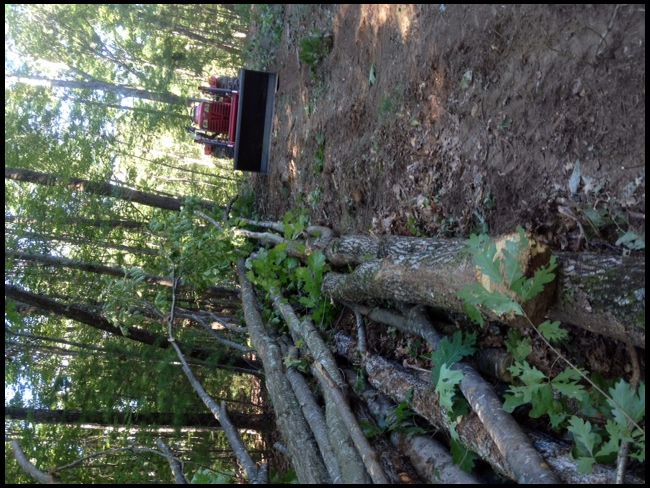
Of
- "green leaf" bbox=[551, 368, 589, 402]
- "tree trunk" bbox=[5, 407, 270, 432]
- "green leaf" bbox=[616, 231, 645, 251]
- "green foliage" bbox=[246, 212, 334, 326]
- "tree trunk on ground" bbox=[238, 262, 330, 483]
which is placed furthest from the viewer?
"tree trunk" bbox=[5, 407, 270, 432]

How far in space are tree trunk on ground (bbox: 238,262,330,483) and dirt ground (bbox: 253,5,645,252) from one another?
1.66 m

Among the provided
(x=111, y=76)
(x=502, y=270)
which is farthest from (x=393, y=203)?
(x=111, y=76)

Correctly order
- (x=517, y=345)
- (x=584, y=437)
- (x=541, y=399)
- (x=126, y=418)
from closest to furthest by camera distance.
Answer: (x=584, y=437), (x=541, y=399), (x=517, y=345), (x=126, y=418)

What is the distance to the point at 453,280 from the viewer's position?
3473 millimetres

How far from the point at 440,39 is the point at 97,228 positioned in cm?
977

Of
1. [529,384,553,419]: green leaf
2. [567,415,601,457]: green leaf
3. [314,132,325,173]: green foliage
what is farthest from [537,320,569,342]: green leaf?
[314,132,325,173]: green foliage

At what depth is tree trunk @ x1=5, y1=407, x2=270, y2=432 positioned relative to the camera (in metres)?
8.95

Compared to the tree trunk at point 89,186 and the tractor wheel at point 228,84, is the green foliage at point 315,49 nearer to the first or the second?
the tractor wheel at point 228,84

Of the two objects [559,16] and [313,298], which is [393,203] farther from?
[559,16]

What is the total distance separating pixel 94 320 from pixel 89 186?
3152mm

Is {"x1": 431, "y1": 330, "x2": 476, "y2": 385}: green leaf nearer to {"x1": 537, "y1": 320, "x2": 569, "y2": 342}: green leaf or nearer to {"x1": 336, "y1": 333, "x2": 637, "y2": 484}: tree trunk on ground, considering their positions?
{"x1": 336, "y1": 333, "x2": 637, "y2": 484}: tree trunk on ground

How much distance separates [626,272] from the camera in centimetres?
270

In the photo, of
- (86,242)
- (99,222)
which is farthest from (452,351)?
(86,242)

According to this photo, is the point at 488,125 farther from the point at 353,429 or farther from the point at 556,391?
the point at 353,429
